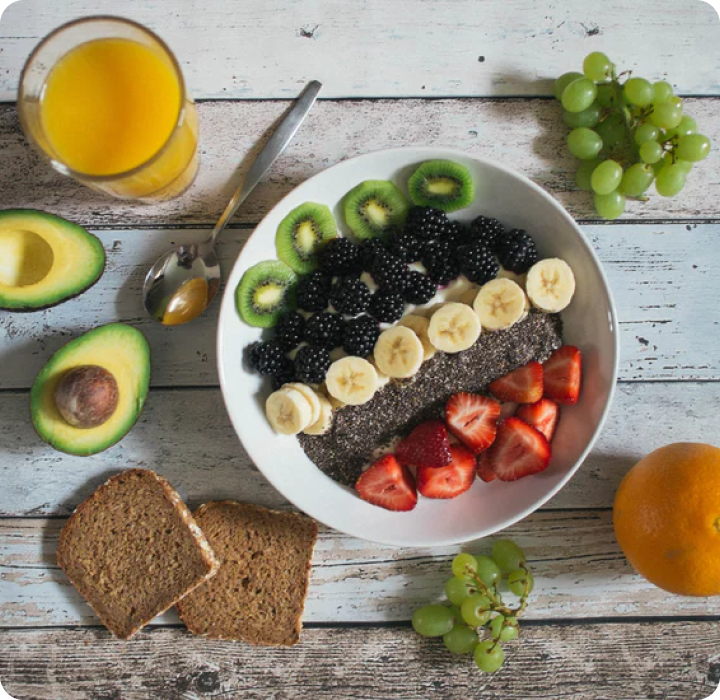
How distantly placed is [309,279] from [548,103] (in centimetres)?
68

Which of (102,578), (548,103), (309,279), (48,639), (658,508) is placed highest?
(548,103)

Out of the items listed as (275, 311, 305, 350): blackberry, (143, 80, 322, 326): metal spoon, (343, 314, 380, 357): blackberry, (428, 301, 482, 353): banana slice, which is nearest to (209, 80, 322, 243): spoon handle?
(143, 80, 322, 326): metal spoon

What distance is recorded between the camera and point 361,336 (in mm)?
1347

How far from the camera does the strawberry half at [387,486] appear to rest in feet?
4.55

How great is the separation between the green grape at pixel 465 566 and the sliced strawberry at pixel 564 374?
0.39m

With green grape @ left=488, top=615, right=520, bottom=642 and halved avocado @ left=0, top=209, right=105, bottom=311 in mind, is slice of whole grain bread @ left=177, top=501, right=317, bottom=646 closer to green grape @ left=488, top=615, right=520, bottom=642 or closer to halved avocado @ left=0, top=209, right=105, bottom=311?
green grape @ left=488, top=615, right=520, bottom=642

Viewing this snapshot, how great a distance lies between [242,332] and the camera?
1.39 meters

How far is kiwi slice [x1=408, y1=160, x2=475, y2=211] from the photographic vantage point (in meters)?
1.35

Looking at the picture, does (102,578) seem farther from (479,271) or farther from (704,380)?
(704,380)

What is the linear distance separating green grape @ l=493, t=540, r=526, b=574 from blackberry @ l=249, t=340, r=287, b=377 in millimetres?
638

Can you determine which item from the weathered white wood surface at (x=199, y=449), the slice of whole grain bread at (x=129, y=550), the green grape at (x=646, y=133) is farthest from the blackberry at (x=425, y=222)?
the slice of whole grain bread at (x=129, y=550)

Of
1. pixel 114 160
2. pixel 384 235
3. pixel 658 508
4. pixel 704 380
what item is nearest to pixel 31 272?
pixel 114 160

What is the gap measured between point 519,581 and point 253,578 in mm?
588

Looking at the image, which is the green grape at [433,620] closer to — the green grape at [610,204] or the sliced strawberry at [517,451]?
the sliced strawberry at [517,451]
